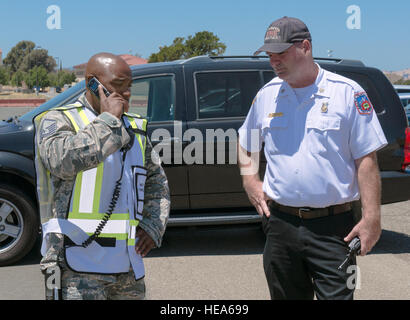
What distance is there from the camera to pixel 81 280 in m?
2.38

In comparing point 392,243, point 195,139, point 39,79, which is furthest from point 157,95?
point 39,79

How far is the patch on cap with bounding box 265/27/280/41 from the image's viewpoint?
290cm

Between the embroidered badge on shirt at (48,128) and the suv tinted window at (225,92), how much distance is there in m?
3.73

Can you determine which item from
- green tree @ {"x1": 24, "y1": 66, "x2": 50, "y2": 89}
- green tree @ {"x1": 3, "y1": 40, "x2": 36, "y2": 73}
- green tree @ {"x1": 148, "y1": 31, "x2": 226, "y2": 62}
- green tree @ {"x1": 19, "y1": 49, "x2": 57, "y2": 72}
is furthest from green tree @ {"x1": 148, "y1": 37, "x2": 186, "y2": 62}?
green tree @ {"x1": 3, "y1": 40, "x2": 36, "y2": 73}

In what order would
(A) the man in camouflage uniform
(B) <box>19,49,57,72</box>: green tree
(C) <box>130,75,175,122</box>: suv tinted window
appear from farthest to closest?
(B) <box>19,49,57,72</box>: green tree < (C) <box>130,75,175,122</box>: suv tinted window < (A) the man in camouflage uniform

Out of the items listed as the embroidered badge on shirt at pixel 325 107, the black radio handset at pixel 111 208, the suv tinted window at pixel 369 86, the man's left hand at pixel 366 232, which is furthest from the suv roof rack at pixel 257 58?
the black radio handset at pixel 111 208

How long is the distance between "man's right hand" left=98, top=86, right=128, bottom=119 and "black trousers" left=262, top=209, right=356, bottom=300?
3.52 feet

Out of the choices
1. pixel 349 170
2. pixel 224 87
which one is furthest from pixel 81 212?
pixel 224 87

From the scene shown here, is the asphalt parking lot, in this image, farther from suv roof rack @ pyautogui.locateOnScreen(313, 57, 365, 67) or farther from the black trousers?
suv roof rack @ pyautogui.locateOnScreen(313, 57, 365, 67)

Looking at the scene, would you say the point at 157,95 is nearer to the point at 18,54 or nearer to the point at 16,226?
the point at 16,226

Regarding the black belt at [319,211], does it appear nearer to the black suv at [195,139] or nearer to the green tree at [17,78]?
the black suv at [195,139]

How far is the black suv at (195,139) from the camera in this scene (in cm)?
564
